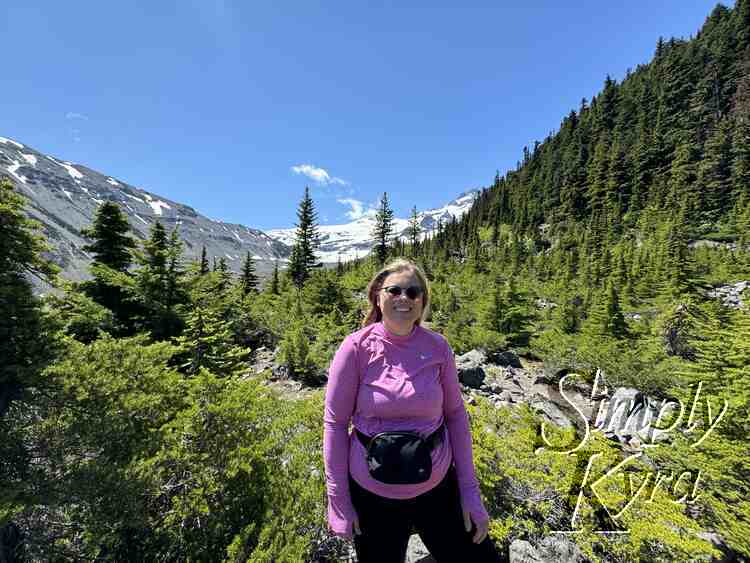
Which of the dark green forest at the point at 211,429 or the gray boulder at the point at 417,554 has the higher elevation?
the dark green forest at the point at 211,429

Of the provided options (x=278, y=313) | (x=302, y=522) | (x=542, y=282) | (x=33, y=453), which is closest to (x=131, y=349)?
(x=33, y=453)

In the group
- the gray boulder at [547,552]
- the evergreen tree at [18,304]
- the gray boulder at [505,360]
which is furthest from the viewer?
the gray boulder at [505,360]

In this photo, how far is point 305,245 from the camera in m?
39.9

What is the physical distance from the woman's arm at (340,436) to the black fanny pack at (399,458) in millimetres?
189

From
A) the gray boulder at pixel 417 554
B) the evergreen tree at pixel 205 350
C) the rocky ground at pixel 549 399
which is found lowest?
the rocky ground at pixel 549 399

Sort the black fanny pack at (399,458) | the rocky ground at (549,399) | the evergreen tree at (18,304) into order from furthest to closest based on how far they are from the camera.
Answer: the evergreen tree at (18,304) < the rocky ground at (549,399) < the black fanny pack at (399,458)

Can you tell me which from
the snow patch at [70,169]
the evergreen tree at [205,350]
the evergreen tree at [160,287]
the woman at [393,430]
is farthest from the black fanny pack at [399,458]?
the snow patch at [70,169]

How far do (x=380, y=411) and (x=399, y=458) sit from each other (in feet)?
0.83

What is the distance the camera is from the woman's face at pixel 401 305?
198 centimetres

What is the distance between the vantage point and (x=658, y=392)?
36.6 feet

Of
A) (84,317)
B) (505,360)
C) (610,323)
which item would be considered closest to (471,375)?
(505,360)

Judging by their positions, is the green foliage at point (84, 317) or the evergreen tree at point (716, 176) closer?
the green foliage at point (84, 317)

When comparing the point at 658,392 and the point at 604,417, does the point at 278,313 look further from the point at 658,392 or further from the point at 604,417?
the point at 658,392

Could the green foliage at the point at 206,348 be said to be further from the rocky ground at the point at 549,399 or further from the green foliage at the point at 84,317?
the green foliage at the point at 84,317
